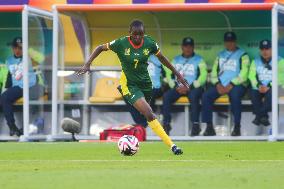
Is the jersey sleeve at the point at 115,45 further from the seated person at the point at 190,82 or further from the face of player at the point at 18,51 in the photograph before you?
the face of player at the point at 18,51

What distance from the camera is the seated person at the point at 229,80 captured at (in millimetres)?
19375

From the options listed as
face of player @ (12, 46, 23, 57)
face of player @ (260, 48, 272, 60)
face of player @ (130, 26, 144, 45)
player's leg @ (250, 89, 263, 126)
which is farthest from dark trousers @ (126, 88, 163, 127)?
face of player @ (130, 26, 144, 45)

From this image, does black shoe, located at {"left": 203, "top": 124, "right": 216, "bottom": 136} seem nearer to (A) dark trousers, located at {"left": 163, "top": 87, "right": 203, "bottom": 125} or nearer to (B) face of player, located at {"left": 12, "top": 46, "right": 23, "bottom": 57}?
(A) dark trousers, located at {"left": 163, "top": 87, "right": 203, "bottom": 125}

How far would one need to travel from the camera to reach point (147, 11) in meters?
20.4

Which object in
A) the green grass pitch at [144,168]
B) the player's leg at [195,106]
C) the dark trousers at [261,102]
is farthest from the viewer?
the player's leg at [195,106]

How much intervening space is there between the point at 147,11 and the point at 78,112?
8.02 feet

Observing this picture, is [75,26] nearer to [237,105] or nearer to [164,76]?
[164,76]

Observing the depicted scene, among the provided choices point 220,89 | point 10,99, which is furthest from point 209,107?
point 10,99

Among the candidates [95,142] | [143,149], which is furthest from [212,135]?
[143,149]

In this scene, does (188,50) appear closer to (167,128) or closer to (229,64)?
(229,64)

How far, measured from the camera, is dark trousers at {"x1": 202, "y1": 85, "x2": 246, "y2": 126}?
1930 centimetres

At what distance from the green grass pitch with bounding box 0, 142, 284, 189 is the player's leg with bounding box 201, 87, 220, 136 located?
11.1 feet

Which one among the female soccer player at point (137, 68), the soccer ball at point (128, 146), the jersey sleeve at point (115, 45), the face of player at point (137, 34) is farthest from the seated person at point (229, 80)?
the soccer ball at point (128, 146)

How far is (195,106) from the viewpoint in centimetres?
1952
